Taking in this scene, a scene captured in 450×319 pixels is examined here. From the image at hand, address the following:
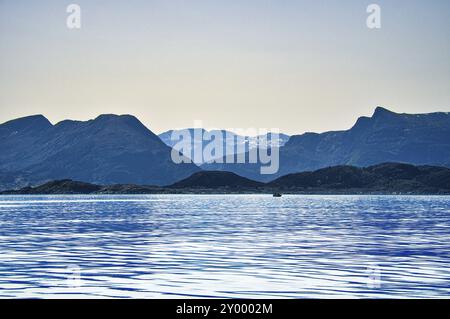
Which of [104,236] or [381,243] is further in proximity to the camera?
[104,236]

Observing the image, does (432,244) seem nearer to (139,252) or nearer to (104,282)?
(139,252)

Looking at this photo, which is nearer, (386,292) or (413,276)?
(386,292)

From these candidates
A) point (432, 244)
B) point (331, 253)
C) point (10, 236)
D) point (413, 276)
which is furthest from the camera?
point (10, 236)

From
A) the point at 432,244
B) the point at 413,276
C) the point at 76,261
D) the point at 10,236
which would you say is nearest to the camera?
the point at 413,276

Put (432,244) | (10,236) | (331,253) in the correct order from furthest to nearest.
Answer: (10,236)
(432,244)
(331,253)

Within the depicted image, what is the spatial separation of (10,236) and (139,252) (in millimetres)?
32056

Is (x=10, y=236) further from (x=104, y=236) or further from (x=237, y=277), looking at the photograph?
(x=237, y=277)

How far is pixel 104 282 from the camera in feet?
150

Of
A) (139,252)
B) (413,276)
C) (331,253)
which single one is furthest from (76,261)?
(413,276)
